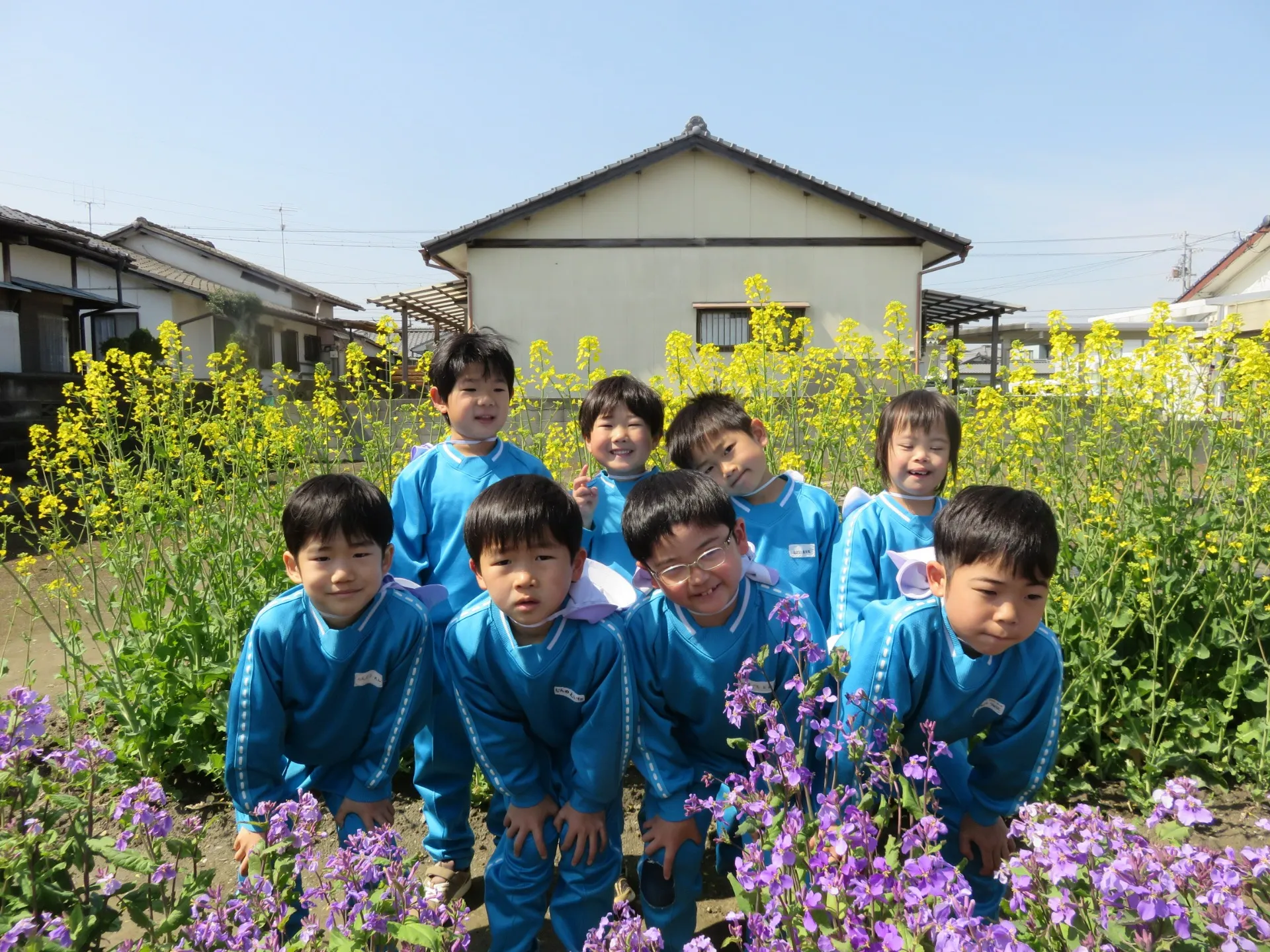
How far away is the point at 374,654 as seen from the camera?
7.28 feet

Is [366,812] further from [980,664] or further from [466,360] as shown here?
[980,664]

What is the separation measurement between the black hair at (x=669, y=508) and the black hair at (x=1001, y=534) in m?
0.51

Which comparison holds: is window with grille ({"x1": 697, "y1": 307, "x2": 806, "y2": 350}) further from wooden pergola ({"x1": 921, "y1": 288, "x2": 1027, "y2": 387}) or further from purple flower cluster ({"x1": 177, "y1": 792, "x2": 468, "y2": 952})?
purple flower cluster ({"x1": 177, "y1": 792, "x2": 468, "y2": 952})

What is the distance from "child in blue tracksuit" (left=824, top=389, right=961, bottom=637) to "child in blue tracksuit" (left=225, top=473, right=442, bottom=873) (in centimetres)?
117

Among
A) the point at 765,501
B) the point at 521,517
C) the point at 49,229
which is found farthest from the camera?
the point at 49,229

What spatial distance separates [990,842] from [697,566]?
967 mm

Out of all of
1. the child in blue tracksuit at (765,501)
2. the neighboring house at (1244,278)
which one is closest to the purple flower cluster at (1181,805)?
the child in blue tracksuit at (765,501)

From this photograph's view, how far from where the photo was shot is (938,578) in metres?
→ 1.91

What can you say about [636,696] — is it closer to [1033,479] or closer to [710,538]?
[710,538]

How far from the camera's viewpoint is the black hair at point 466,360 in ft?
9.05

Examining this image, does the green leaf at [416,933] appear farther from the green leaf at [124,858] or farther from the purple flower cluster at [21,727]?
the purple flower cluster at [21,727]

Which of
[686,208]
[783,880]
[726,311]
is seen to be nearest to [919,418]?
[783,880]

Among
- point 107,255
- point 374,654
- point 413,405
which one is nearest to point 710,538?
point 374,654

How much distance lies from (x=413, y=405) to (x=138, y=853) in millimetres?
3222
